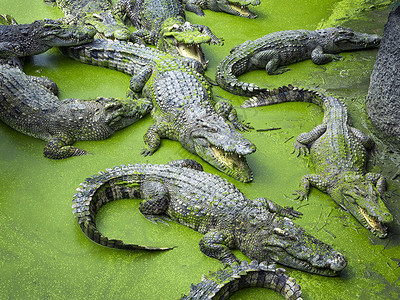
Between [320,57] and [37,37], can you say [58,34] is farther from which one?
[320,57]

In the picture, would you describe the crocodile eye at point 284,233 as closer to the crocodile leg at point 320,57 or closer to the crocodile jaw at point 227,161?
the crocodile jaw at point 227,161

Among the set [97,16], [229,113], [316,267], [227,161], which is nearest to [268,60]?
[229,113]

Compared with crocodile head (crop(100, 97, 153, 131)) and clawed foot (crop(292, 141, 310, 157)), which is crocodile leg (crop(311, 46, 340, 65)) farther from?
crocodile head (crop(100, 97, 153, 131))

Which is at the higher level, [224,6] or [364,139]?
[224,6]

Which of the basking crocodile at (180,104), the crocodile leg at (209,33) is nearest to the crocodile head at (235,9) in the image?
the crocodile leg at (209,33)

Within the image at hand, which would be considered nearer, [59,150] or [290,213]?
[290,213]

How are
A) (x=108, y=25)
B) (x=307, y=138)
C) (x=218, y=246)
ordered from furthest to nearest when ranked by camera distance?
1. (x=108, y=25)
2. (x=307, y=138)
3. (x=218, y=246)

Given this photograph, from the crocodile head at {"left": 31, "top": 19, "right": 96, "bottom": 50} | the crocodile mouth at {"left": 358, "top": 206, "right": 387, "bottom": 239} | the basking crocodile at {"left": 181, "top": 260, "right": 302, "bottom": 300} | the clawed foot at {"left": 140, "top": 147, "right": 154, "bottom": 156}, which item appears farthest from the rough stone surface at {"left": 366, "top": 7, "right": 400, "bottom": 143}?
the crocodile head at {"left": 31, "top": 19, "right": 96, "bottom": 50}
